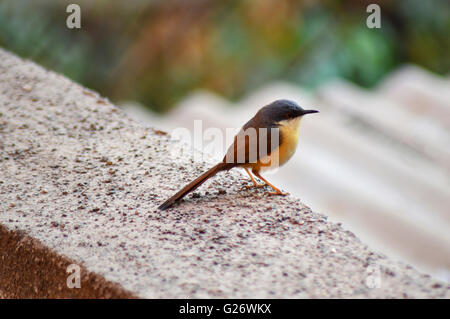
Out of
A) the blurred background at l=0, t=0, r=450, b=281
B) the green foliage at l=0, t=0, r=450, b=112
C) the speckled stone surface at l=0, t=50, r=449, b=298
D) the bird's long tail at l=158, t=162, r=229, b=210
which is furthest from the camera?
the green foliage at l=0, t=0, r=450, b=112

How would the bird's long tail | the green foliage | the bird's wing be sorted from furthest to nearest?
A: the green foliage < the bird's wing < the bird's long tail

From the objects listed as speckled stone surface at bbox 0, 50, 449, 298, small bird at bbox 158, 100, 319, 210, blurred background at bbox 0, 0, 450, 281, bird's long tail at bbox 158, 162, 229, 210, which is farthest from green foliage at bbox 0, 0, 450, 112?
bird's long tail at bbox 158, 162, 229, 210

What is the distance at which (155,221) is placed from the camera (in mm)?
2027

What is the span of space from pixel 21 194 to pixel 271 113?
1.03 metres

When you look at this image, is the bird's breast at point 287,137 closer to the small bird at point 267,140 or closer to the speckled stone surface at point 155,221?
the small bird at point 267,140

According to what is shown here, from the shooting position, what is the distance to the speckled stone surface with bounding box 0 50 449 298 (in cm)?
169

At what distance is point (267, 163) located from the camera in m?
2.43

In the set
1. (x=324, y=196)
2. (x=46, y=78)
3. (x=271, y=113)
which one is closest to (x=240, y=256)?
(x=271, y=113)

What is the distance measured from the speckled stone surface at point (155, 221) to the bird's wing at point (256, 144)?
0.44ft

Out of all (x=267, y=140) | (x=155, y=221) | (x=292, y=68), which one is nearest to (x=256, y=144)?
(x=267, y=140)

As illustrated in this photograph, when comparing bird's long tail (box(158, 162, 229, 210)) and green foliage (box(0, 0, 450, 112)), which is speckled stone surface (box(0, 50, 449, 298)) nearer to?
bird's long tail (box(158, 162, 229, 210))

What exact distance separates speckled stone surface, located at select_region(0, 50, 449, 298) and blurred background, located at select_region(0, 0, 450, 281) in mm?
2093

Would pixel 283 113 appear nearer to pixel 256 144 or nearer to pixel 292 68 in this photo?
pixel 256 144

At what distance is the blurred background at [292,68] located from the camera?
5.04 m
